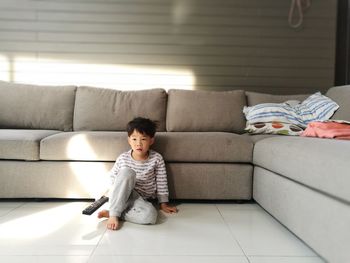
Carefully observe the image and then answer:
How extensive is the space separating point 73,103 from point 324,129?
2084mm

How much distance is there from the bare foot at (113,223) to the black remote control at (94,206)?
5.2 inches

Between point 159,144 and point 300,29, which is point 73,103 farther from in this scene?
point 300,29

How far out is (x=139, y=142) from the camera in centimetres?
179

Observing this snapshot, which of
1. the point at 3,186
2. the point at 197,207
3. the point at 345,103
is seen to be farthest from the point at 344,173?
the point at 3,186

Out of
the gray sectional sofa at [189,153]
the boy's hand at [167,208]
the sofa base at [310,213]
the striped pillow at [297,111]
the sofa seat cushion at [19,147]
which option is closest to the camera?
the sofa base at [310,213]

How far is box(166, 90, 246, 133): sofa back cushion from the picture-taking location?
97.6 inches

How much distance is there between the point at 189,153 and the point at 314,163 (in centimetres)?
91

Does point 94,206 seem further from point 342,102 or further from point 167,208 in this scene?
point 342,102

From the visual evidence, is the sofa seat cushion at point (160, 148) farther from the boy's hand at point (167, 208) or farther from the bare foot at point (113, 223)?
the bare foot at point (113, 223)

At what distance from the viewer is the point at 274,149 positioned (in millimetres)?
1682

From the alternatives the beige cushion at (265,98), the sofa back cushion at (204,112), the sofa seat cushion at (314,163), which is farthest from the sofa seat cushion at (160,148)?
the beige cushion at (265,98)

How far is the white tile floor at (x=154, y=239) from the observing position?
1243 mm

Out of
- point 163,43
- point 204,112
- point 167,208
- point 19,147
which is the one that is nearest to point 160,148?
point 167,208

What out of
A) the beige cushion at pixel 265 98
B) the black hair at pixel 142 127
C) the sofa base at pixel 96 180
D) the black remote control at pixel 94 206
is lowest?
the black remote control at pixel 94 206
